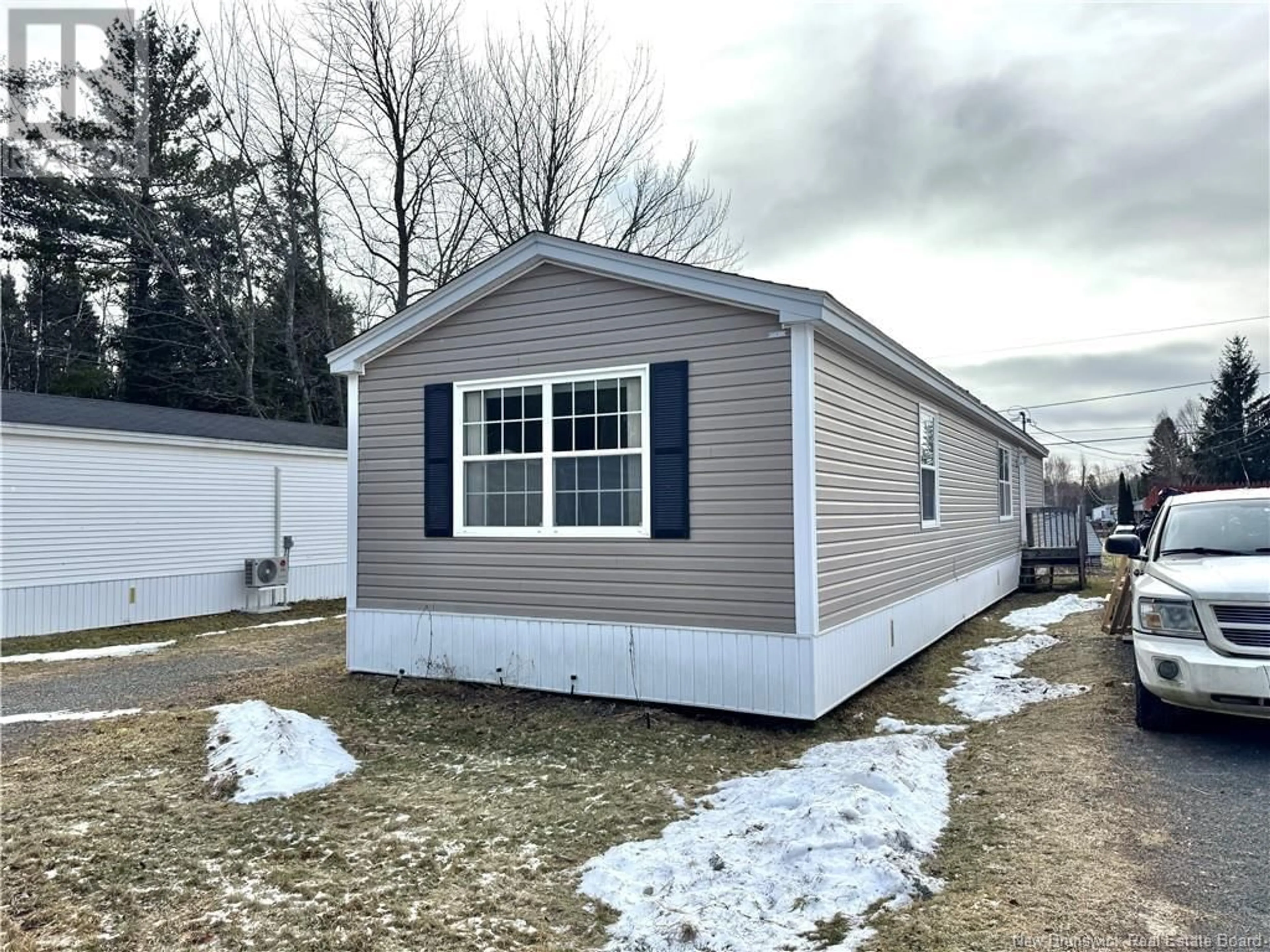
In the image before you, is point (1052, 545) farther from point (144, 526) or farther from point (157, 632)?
point (144, 526)

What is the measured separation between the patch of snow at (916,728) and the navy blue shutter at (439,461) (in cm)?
398

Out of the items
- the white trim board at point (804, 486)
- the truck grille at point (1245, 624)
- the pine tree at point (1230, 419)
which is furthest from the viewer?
the pine tree at point (1230, 419)

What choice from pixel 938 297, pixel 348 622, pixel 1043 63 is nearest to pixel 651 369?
pixel 348 622

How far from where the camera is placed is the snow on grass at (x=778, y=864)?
2.82 metres

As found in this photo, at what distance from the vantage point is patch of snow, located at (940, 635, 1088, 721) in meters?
6.14

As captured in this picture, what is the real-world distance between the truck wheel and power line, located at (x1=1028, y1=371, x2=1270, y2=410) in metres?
34.5

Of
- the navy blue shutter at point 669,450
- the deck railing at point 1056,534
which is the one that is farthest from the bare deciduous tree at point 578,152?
the navy blue shutter at point 669,450

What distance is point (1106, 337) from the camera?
30547 millimetres

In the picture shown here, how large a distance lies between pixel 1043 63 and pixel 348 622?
10.2 m

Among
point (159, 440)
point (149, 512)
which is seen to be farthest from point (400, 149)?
point (149, 512)

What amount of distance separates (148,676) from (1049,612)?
11.9 meters

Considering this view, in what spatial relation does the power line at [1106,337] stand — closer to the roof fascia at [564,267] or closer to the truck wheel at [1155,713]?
the roof fascia at [564,267]

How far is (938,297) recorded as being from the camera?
17.9m

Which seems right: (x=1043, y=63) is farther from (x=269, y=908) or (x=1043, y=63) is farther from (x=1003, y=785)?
(x=269, y=908)
